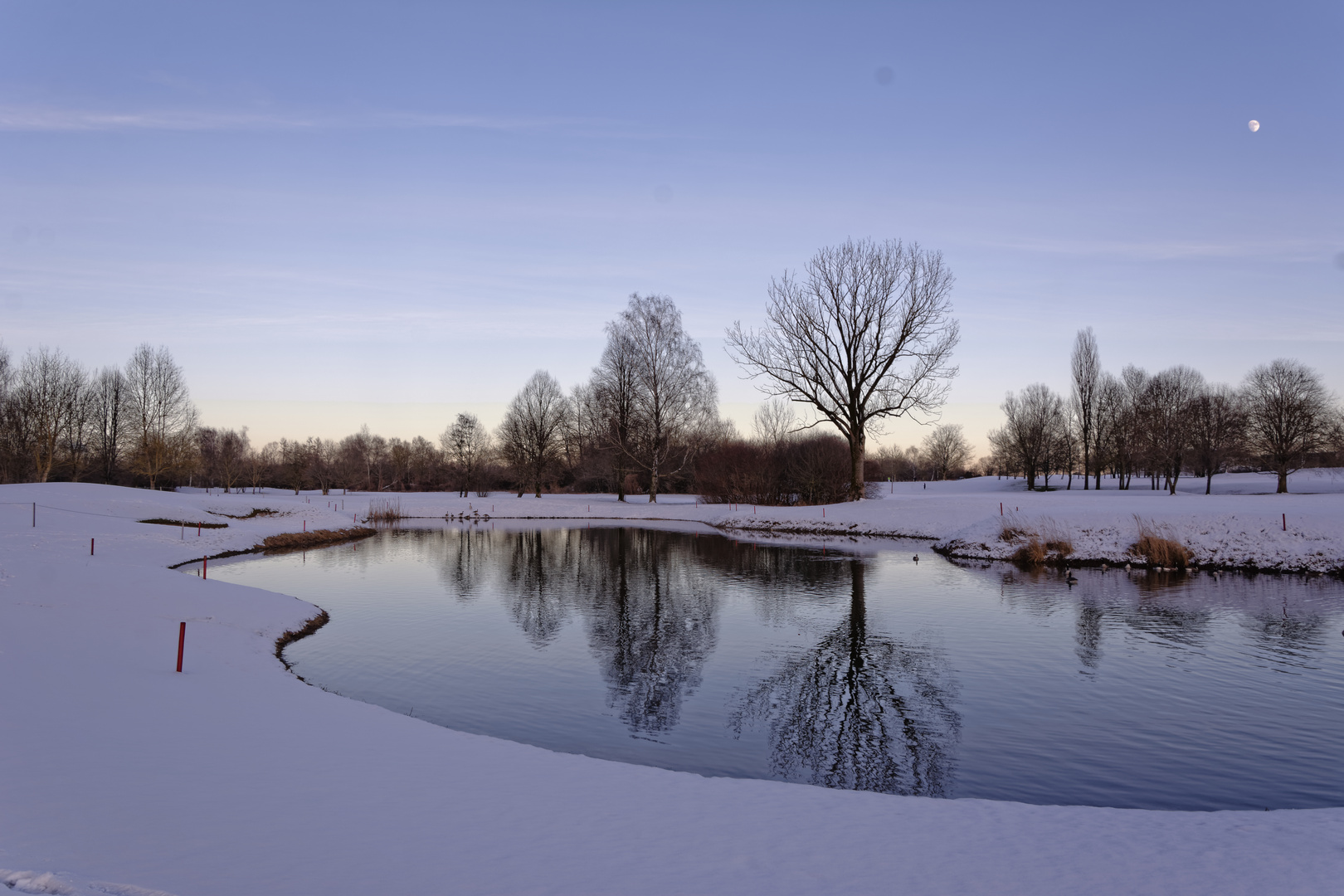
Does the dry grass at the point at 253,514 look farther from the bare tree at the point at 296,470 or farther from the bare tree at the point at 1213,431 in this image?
the bare tree at the point at 1213,431

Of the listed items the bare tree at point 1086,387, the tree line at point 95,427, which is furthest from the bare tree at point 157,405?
the bare tree at point 1086,387

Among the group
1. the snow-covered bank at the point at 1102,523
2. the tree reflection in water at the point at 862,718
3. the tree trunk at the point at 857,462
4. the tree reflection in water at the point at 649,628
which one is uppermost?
the tree trunk at the point at 857,462

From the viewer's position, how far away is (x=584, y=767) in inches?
371

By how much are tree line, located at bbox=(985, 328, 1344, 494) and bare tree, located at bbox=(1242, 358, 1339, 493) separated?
7 centimetres

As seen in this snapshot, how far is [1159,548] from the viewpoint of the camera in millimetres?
30297

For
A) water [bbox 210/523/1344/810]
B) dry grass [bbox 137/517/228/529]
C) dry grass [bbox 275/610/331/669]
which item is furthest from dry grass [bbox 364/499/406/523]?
dry grass [bbox 275/610/331/669]

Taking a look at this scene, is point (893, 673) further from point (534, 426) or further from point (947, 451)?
point (947, 451)

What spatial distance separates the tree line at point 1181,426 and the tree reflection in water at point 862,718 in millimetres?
63114

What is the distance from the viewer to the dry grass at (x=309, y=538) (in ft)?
130

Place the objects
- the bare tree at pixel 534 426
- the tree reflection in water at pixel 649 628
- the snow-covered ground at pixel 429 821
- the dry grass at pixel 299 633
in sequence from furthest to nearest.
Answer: the bare tree at pixel 534 426 < the dry grass at pixel 299 633 < the tree reflection in water at pixel 649 628 < the snow-covered ground at pixel 429 821

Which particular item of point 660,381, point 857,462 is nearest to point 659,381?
point 660,381

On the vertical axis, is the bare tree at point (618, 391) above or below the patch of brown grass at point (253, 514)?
above

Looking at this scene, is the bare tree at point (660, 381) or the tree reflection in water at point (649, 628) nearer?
the tree reflection in water at point (649, 628)

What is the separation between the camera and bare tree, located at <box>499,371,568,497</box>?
81.9 meters
